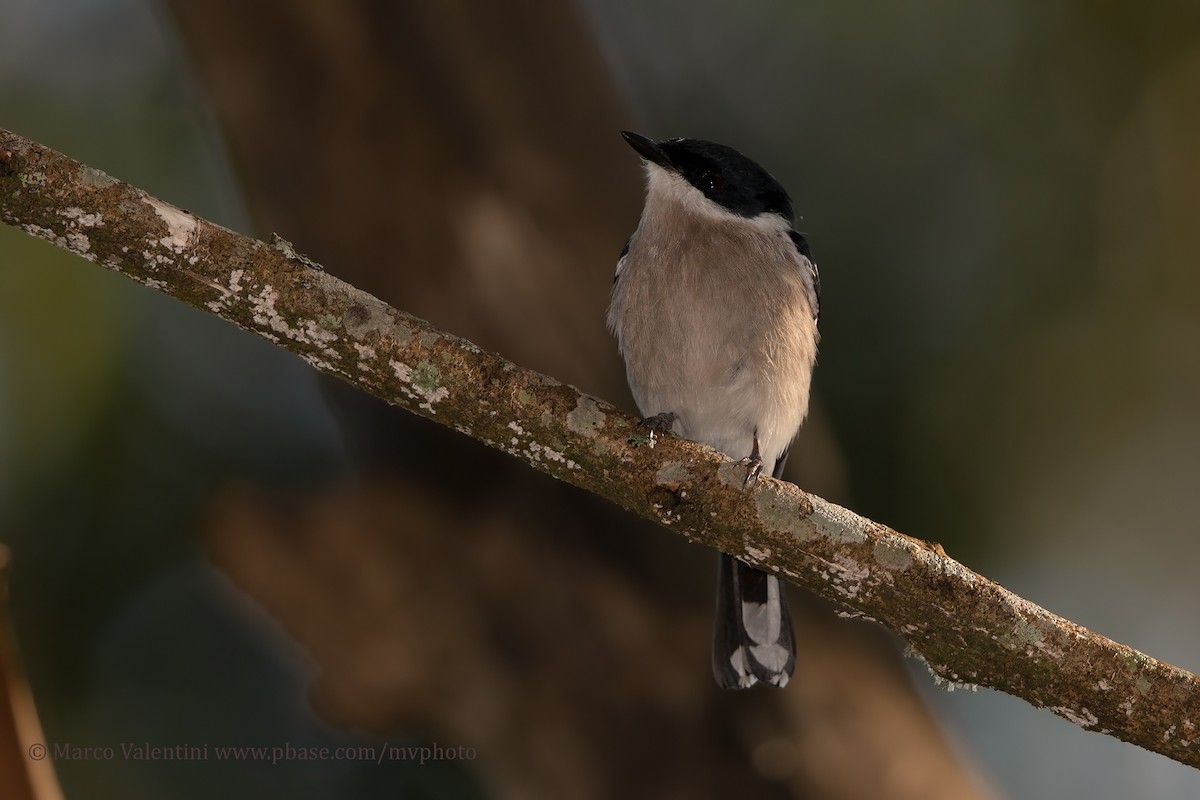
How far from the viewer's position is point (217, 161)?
612 centimetres

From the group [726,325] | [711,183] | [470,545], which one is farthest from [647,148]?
[470,545]

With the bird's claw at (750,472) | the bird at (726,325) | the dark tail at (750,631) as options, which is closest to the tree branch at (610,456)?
the bird's claw at (750,472)

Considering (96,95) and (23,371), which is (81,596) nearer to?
(23,371)

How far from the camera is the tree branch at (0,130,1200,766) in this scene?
2578 millimetres

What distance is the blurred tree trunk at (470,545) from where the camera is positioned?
425 cm

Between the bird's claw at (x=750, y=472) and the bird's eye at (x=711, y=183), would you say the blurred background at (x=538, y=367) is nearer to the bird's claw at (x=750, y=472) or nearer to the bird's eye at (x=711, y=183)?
the bird's eye at (x=711, y=183)

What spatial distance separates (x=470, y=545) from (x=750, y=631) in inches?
48.8

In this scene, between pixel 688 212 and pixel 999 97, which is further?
pixel 999 97

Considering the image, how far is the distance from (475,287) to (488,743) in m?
1.93

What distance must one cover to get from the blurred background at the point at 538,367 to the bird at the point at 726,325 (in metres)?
0.45

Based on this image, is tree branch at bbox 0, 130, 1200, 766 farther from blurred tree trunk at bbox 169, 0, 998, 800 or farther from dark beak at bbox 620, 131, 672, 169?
dark beak at bbox 620, 131, 672, 169

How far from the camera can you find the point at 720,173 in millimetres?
4281

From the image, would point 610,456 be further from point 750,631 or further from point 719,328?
point 750,631

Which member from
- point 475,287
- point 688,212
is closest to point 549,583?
point 475,287
